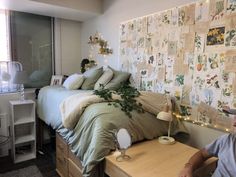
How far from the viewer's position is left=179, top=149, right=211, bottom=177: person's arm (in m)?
1.26

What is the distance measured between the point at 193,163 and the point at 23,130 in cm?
264

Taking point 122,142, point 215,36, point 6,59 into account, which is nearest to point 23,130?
point 6,59

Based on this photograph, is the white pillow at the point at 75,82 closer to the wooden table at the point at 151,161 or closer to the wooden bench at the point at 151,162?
the wooden bench at the point at 151,162

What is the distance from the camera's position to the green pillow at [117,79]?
256 centimetres

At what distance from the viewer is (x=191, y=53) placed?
1.97 meters

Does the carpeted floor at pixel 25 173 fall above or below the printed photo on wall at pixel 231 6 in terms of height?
below

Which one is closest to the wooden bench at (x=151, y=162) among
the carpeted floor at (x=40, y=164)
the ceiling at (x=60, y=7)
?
the carpeted floor at (x=40, y=164)

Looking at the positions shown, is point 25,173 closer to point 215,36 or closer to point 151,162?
point 151,162

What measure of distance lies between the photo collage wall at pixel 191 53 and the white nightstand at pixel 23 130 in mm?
1648

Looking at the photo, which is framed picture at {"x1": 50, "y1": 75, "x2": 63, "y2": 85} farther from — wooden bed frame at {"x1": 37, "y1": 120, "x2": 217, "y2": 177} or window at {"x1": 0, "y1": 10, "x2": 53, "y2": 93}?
wooden bed frame at {"x1": 37, "y1": 120, "x2": 217, "y2": 177}

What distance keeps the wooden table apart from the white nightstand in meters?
1.78

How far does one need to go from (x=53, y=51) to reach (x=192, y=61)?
98.9 inches

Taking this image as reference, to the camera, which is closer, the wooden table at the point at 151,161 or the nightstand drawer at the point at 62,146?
the wooden table at the point at 151,161

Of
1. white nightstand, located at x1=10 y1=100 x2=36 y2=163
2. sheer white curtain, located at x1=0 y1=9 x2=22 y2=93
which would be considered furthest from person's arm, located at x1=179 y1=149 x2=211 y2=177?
sheer white curtain, located at x1=0 y1=9 x2=22 y2=93
